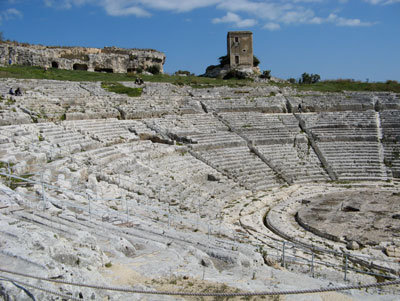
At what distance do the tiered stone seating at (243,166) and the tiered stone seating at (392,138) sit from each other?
6022mm

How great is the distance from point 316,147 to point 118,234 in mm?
14729

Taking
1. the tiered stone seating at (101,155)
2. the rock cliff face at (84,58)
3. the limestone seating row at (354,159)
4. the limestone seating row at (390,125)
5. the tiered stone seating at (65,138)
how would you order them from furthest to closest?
1. the rock cliff face at (84,58)
2. the limestone seating row at (390,125)
3. the limestone seating row at (354,159)
4. the tiered stone seating at (65,138)
5. the tiered stone seating at (101,155)

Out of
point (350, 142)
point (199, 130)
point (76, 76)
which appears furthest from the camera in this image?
point (76, 76)

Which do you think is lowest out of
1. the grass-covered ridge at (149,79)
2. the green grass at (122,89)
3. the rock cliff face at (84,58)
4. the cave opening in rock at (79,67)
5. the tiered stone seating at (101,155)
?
the tiered stone seating at (101,155)

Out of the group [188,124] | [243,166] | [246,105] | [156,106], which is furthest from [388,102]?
[156,106]

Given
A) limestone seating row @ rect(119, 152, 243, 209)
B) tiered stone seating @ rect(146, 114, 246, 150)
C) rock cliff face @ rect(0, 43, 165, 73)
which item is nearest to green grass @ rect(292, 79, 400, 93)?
tiered stone seating @ rect(146, 114, 246, 150)

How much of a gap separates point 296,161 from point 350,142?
396cm

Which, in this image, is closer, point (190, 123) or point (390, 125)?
point (190, 123)

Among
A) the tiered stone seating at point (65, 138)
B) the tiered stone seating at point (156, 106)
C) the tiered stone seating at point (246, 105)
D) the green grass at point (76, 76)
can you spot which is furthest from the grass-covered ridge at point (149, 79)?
the tiered stone seating at point (65, 138)

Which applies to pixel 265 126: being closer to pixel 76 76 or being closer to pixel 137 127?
pixel 137 127

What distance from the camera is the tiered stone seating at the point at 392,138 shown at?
17.2m

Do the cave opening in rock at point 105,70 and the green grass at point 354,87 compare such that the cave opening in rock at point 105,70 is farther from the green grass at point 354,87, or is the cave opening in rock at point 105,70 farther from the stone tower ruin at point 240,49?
the green grass at point 354,87

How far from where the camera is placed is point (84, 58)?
104ft

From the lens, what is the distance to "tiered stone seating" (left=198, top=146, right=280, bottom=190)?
1502cm
